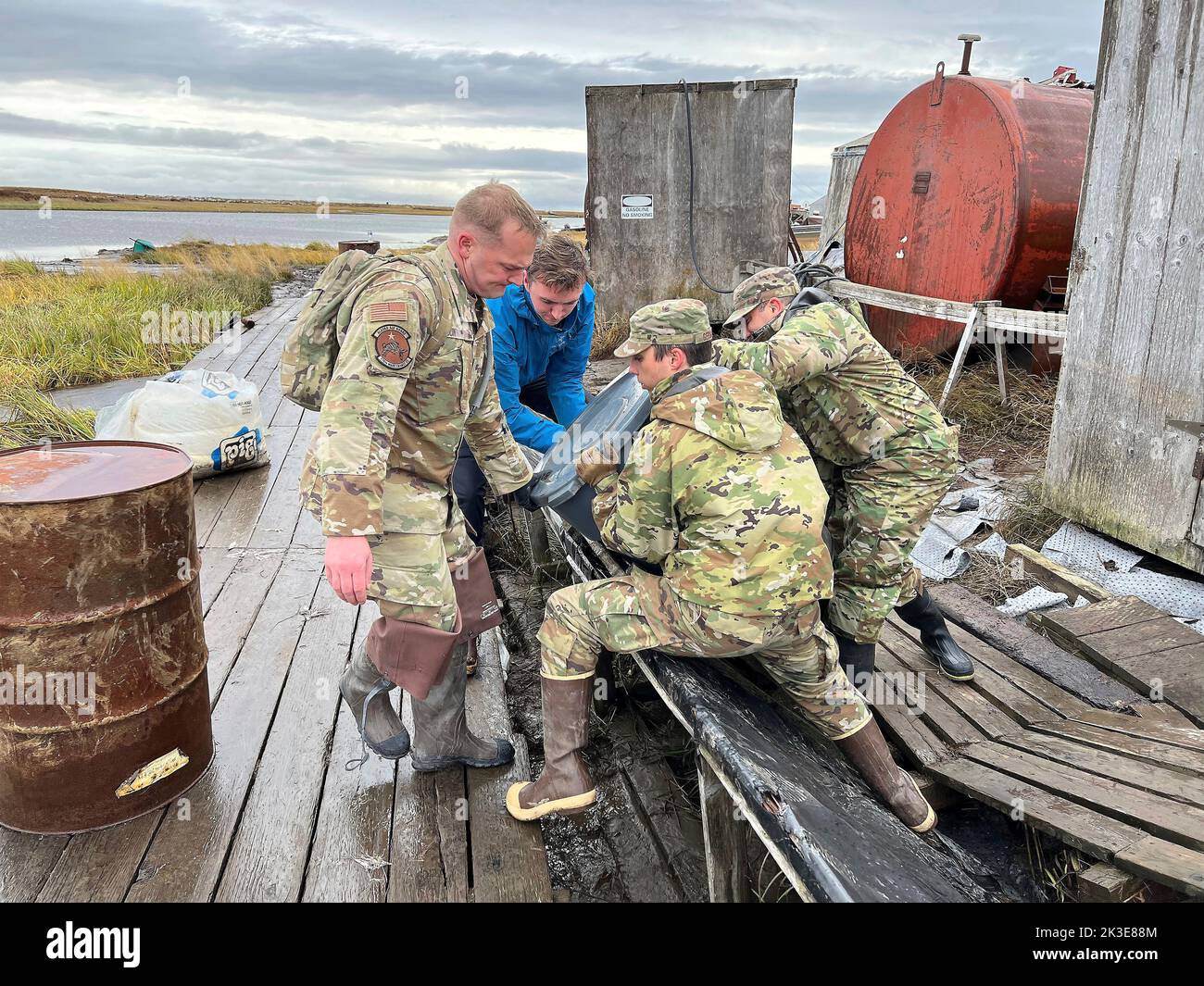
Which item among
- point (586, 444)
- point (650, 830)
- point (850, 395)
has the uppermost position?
point (850, 395)

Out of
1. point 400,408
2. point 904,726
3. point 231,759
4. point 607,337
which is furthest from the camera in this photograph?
point 607,337

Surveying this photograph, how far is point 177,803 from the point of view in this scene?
277 centimetres

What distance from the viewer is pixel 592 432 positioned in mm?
3203

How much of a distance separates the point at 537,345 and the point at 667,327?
5.13ft

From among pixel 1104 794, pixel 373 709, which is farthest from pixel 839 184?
pixel 373 709

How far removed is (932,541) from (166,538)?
4.06 meters

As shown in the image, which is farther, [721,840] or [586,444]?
[586,444]

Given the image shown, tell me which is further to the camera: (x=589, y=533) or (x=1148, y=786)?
(x=589, y=533)

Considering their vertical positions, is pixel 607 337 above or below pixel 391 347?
below

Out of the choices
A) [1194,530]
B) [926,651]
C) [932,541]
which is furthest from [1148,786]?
[932,541]

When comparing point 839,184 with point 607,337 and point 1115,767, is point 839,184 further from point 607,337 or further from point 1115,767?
point 1115,767
